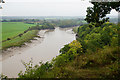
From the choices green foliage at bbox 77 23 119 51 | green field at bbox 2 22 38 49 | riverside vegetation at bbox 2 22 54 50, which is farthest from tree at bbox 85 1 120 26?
green field at bbox 2 22 38 49

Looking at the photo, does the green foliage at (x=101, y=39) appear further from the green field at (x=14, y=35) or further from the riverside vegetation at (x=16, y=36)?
the riverside vegetation at (x=16, y=36)

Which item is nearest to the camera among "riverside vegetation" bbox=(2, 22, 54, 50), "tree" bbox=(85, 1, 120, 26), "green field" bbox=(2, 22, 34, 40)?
"tree" bbox=(85, 1, 120, 26)

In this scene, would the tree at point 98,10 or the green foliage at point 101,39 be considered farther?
the green foliage at point 101,39

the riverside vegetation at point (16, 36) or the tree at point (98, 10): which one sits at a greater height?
the tree at point (98, 10)

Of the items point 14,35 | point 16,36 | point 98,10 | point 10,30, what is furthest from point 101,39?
point 10,30

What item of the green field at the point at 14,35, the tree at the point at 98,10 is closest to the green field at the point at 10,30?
the green field at the point at 14,35

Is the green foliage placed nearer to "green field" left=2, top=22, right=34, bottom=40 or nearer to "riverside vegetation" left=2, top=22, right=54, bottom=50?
"riverside vegetation" left=2, top=22, right=54, bottom=50

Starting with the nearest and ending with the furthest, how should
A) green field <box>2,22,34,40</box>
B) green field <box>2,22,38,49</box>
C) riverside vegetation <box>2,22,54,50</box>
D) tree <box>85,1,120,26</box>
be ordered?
tree <box>85,1,120,26</box> → green field <box>2,22,38,49</box> → riverside vegetation <box>2,22,54,50</box> → green field <box>2,22,34,40</box>

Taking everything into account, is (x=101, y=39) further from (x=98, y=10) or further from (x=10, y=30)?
(x=10, y=30)

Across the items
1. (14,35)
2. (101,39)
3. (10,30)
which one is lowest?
(14,35)

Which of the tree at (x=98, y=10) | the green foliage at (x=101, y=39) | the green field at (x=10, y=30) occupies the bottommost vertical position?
the green field at (x=10, y=30)

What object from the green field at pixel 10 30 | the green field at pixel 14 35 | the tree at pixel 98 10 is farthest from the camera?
the green field at pixel 10 30

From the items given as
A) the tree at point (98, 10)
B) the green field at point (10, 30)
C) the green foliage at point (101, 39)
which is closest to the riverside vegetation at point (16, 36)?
the green field at point (10, 30)

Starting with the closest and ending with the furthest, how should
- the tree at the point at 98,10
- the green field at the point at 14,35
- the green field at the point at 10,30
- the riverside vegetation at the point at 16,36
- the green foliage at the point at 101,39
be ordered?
the tree at the point at 98,10 < the green foliage at the point at 101,39 < the green field at the point at 14,35 < the riverside vegetation at the point at 16,36 < the green field at the point at 10,30
